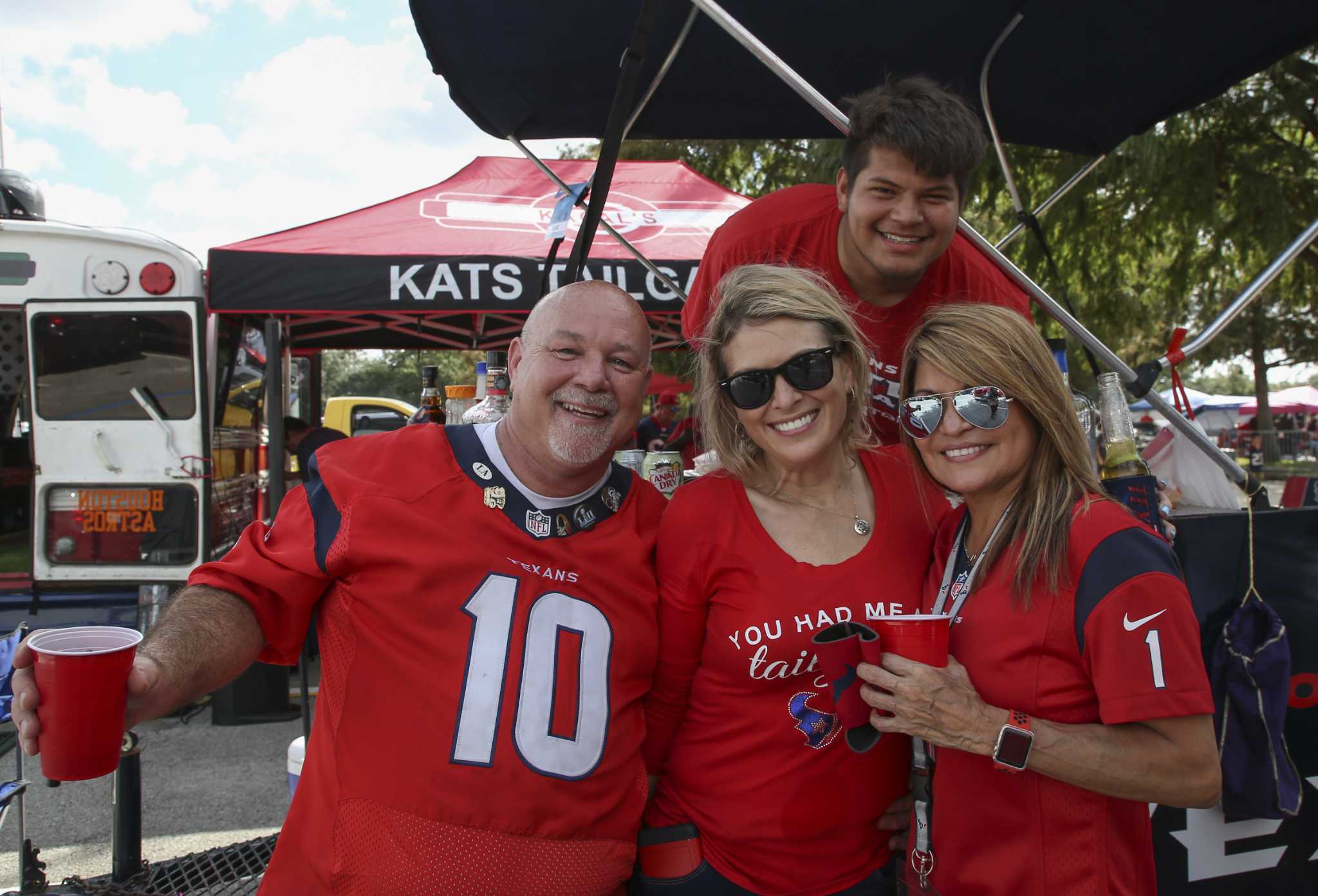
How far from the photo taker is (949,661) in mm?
1687

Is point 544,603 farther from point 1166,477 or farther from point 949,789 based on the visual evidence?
point 1166,477

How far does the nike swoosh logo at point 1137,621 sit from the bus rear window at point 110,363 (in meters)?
5.62

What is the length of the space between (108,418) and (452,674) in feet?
15.7

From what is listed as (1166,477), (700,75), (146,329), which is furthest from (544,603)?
(146,329)

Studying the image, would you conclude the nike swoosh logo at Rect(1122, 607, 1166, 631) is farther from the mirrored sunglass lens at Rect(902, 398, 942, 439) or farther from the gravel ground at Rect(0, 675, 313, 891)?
the gravel ground at Rect(0, 675, 313, 891)

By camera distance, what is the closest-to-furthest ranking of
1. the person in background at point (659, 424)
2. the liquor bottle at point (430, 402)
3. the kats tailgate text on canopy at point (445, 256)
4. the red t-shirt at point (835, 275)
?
the red t-shirt at point (835, 275)
the liquor bottle at point (430, 402)
the kats tailgate text on canopy at point (445, 256)
the person in background at point (659, 424)

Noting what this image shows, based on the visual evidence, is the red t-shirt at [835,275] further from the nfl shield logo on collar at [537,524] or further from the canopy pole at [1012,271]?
the nfl shield logo on collar at [537,524]

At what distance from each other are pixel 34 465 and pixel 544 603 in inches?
201

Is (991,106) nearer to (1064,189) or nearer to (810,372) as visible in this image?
(1064,189)

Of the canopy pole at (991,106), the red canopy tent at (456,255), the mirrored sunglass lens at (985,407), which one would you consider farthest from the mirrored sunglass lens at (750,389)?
the red canopy tent at (456,255)

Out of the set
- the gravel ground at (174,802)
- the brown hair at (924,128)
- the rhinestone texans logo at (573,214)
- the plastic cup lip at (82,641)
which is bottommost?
the gravel ground at (174,802)

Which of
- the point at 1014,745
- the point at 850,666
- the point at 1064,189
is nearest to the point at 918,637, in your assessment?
the point at 850,666

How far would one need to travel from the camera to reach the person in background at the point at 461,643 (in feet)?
5.97

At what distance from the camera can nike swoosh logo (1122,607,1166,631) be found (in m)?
1.54
